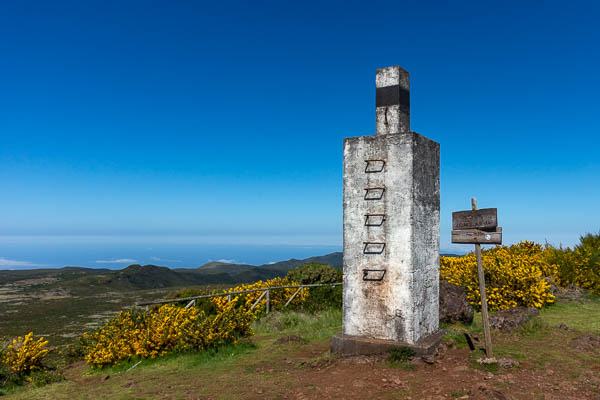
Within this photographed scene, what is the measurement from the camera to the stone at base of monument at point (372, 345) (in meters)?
7.26

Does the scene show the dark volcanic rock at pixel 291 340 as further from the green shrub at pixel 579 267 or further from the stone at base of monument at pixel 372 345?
the green shrub at pixel 579 267

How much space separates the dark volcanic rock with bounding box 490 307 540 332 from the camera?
9.30 m

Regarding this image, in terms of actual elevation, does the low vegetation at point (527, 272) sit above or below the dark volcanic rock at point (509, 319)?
above

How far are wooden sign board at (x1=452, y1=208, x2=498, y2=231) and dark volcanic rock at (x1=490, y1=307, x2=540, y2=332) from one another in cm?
317

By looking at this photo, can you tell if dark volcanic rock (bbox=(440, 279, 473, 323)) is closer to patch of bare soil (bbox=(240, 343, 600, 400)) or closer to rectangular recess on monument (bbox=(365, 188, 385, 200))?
patch of bare soil (bbox=(240, 343, 600, 400))

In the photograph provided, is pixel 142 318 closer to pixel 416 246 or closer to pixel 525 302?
pixel 416 246

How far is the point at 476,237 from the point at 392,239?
54.7 inches

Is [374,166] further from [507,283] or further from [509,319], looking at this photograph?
[507,283]

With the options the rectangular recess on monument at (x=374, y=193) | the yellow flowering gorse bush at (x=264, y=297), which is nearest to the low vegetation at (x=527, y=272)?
the yellow flowering gorse bush at (x=264, y=297)

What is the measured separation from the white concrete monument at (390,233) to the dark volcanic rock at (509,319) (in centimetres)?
208

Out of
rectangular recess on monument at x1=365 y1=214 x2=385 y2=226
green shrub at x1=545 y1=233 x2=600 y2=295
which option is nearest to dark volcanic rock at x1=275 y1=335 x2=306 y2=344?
rectangular recess on monument at x1=365 y1=214 x2=385 y2=226

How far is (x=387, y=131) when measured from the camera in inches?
309

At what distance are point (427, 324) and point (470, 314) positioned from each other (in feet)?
11.0

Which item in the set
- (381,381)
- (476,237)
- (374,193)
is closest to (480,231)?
(476,237)
